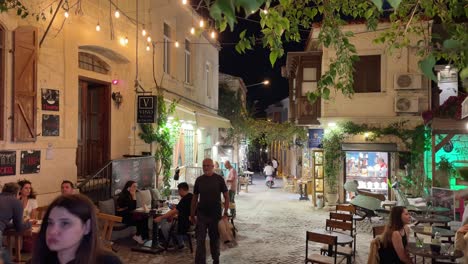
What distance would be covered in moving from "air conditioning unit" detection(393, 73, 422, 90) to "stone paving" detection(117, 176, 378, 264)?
545cm

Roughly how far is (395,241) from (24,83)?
23.4ft

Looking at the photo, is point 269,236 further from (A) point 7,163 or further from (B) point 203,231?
(A) point 7,163

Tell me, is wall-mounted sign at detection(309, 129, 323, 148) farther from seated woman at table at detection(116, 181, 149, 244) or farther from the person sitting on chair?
seated woman at table at detection(116, 181, 149, 244)

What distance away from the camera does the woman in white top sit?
25.0ft

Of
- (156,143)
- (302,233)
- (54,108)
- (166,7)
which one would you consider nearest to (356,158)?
(302,233)

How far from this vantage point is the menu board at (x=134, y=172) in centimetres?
1013

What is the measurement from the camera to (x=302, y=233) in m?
11.5

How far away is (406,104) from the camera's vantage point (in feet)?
50.5

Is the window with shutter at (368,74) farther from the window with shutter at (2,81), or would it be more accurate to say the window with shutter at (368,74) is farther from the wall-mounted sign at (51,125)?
the window with shutter at (2,81)

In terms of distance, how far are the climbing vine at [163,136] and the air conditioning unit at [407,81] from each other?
8288 mm

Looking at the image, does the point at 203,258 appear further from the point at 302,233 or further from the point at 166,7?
the point at 166,7

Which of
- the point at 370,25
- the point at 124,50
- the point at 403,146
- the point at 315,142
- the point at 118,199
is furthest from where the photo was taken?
the point at 315,142

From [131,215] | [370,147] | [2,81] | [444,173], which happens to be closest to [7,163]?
[2,81]

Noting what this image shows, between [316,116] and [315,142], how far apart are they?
119 cm
